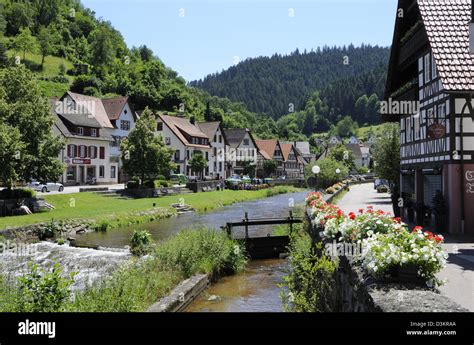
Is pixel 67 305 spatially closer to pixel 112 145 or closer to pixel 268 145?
pixel 112 145

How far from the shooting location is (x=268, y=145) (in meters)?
112

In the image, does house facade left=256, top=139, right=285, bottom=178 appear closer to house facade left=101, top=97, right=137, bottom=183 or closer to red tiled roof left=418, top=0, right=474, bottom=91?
house facade left=101, top=97, right=137, bottom=183

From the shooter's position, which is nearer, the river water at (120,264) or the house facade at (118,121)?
the river water at (120,264)

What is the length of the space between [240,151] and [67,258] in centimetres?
7929

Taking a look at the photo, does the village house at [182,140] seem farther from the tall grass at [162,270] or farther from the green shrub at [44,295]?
the green shrub at [44,295]

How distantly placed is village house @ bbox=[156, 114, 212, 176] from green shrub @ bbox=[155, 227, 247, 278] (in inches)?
2211

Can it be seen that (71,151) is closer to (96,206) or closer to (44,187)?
(44,187)

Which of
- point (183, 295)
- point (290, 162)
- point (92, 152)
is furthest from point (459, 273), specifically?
point (290, 162)

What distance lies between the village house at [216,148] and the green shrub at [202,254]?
66091 millimetres

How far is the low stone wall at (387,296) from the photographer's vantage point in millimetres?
5305

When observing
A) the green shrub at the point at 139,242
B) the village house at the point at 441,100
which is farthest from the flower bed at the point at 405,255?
the green shrub at the point at 139,242

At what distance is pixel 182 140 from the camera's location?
76.4m
